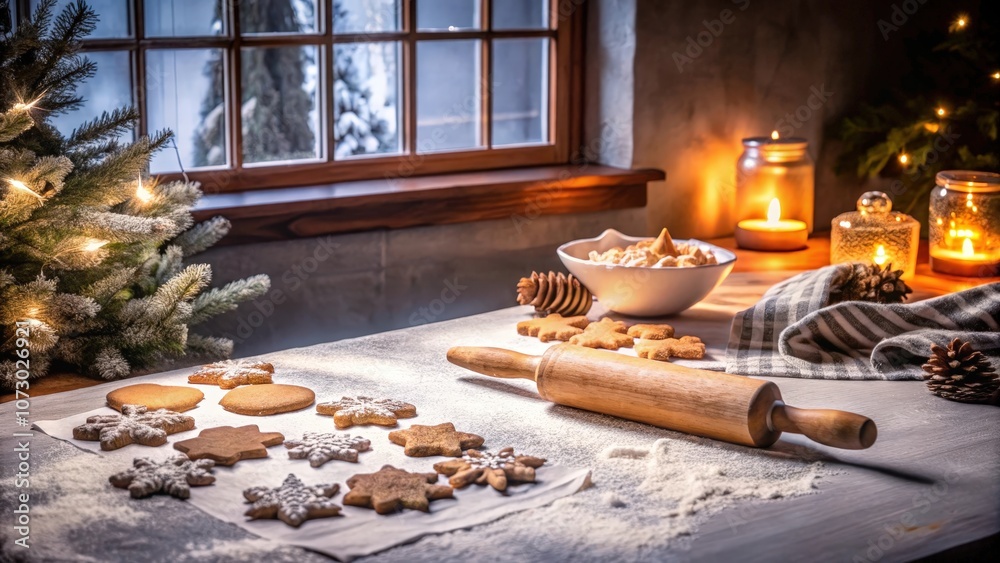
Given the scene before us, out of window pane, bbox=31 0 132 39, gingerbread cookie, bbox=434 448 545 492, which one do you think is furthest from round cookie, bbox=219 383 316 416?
window pane, bbox=31 0 132 39

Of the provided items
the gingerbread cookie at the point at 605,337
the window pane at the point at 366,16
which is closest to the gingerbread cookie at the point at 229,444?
the gingerbread cookie at the point at 605,337

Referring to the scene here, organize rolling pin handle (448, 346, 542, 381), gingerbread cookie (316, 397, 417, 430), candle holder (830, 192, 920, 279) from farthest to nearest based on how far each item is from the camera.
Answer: candle holder (830, 192, 920, 279) < rolling pin handle (448, 346, 542, 381) < gingerbread cookie (316, 397, 417, 430)

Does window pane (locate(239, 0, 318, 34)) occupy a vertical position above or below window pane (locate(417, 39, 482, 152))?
above

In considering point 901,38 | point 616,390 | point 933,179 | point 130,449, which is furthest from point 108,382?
point 901,38

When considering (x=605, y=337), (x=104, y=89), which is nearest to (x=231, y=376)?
(x=605, y=337)

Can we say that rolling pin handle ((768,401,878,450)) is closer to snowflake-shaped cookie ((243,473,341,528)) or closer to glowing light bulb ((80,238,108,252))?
snowflake-shaped cookie ((243,473,341,528))

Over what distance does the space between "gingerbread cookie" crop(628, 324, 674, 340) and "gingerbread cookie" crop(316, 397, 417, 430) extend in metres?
0.45

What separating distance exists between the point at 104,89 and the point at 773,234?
1391mm

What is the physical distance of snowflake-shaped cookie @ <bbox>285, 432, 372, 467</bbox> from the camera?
112cm

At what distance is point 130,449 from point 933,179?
1.96 meters

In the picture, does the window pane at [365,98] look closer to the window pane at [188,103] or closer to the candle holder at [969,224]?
the window pane at [188,103]

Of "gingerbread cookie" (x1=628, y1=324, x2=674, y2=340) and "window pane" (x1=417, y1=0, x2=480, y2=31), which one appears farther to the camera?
"window pane" (x1=417, y1=0, x2=480, y2=31)

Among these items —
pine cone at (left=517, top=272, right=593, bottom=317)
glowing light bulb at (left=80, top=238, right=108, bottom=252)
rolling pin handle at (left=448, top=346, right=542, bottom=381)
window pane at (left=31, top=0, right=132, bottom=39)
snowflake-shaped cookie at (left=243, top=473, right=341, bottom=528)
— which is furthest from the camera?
window pane at (left=31, top=0, right=132, bottom=39)

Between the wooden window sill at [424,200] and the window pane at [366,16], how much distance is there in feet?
1.05
